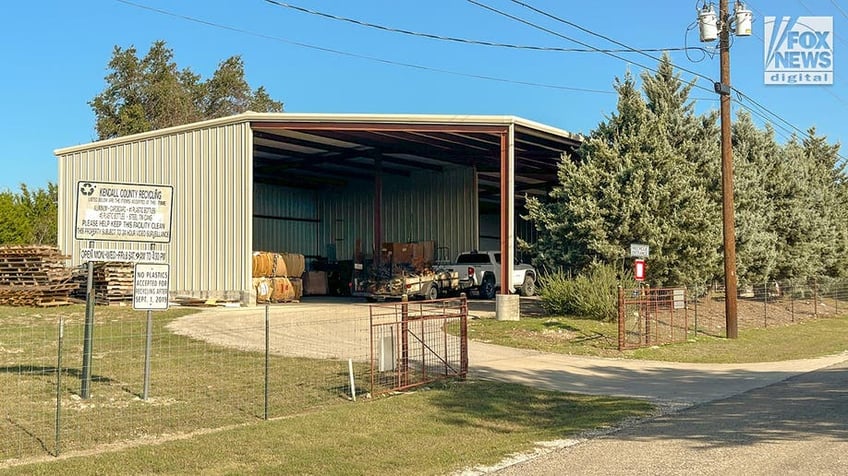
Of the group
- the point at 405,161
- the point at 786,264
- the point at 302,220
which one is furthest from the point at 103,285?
the point at 786,264

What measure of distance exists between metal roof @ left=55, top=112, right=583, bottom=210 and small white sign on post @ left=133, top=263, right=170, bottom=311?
1541 centimetres

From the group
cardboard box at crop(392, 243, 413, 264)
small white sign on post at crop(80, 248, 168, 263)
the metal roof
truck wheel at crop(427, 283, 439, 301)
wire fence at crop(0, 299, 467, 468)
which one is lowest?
wire fence at crop(0, 299, 467, 468)

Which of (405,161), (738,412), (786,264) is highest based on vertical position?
(405,161)

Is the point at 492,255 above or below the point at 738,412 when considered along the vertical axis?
above

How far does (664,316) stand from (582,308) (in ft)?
7.45

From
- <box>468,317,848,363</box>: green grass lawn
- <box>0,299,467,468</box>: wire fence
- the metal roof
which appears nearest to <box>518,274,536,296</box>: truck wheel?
the metal roof

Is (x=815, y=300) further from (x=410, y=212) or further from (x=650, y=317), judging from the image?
(x=410, y=212)

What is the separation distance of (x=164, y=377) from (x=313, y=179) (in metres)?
29.0

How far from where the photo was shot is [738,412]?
11633mm

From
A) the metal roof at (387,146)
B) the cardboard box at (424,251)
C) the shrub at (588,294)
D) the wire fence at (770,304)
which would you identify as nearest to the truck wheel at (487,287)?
the cardboard box at (424,251)

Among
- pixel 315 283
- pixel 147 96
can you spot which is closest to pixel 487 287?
pixel 315 283

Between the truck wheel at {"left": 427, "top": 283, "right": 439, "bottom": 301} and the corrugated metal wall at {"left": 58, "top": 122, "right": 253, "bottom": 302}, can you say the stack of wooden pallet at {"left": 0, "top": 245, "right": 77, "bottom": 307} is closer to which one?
the corrugated metal wall at {"left": 58, "top": 122, "right": 253, "bottom": 302}

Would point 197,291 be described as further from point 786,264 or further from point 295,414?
point 786,264

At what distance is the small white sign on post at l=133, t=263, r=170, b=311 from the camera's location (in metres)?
12.0
